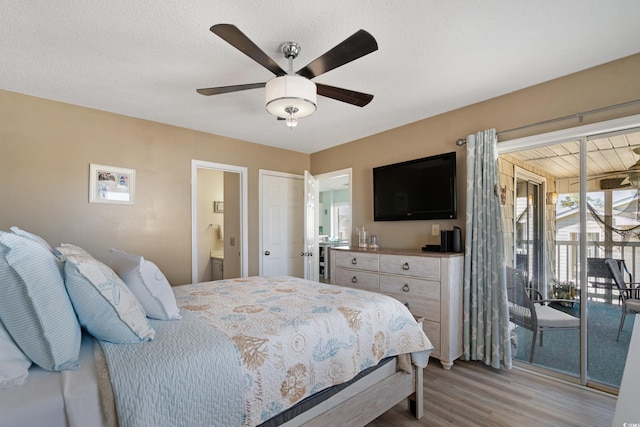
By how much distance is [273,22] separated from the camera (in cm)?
182

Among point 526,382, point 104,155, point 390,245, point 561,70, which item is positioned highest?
point 561,70

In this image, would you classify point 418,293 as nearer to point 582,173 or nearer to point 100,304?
point 582,173

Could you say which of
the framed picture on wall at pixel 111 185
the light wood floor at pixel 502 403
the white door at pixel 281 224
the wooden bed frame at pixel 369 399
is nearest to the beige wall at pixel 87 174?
the framed picture on wall at pixel 111 185

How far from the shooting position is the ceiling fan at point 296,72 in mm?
1510

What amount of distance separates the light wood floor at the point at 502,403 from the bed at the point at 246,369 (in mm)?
220

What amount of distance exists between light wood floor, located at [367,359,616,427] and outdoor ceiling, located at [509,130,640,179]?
5.60 ft

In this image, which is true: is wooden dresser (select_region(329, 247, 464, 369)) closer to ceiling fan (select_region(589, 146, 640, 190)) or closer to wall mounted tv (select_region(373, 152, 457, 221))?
wall mounted tv (select_region(373, 152, 457, 221))

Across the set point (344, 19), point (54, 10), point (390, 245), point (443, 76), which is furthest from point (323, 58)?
point (390, 245)

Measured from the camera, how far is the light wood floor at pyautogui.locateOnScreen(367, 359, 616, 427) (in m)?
1.99

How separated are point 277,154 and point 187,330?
351 centimetres

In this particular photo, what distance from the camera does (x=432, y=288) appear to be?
9.23 ft

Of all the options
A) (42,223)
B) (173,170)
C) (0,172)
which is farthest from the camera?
(173,170)

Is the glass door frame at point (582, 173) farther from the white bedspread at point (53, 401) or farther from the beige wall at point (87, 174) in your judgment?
the beige wall at point (87, 174)

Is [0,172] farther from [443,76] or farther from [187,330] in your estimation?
[443,76]
